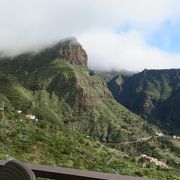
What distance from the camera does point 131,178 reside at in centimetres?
375

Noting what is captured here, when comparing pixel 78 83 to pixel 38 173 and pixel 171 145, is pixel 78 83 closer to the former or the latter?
pixel 171 145

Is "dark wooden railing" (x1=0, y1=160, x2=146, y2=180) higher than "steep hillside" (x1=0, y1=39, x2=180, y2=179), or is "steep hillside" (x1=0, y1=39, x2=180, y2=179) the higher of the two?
"dark wooden railing" (x1=0, y1=160, x2=146, y2=180)

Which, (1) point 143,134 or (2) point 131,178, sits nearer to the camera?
(2) point 131,178

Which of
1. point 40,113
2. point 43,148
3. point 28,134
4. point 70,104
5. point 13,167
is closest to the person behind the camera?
point 13,167

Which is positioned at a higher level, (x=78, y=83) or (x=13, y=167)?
(x=13, y=167)

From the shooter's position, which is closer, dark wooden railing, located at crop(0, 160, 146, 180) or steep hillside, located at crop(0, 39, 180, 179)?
dark wooden railing, located at crop(0, 160, 146, 180)

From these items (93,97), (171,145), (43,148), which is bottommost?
(171,145)

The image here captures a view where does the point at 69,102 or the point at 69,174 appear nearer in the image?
the point at 69,174

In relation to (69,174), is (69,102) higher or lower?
lower

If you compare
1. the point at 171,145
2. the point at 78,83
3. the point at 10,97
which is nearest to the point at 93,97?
the point at 78,83

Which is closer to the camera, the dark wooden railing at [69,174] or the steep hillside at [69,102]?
the dark wooden railing at [69,174]

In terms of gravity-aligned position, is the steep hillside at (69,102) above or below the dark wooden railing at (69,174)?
below

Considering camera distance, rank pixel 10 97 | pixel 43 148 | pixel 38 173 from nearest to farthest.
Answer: pixel 38 173, pixel 43 148, pixel 10 97

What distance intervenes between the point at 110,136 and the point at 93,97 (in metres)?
28.0
